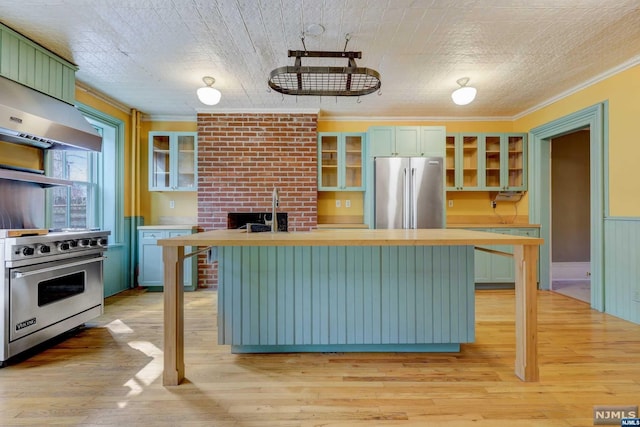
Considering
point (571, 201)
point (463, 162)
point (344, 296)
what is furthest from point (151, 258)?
point (571, 201)

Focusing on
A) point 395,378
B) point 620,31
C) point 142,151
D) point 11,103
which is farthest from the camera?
point 142,151

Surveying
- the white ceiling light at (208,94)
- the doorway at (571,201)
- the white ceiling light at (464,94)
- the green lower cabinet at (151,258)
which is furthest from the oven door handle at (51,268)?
the doorway at (571,201)

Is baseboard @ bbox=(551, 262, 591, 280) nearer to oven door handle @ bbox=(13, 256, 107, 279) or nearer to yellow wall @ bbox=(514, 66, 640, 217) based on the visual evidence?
yellow wall @ bbox=(514, 66, 640, 217)

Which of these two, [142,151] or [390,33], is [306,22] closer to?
[390,33]

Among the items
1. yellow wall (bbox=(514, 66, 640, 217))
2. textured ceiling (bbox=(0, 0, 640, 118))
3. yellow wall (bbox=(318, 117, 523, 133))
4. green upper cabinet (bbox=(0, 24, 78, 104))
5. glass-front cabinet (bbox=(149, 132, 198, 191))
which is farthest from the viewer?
yellow wall (bbox=(318, 117, 523, 133))

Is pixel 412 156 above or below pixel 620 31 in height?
below

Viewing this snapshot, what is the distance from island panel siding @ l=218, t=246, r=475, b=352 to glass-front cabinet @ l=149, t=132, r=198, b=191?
2.69 metres

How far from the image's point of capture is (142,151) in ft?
15.1

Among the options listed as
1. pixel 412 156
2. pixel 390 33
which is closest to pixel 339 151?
pixel 412 156

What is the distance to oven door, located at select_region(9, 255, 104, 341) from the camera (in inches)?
83.5

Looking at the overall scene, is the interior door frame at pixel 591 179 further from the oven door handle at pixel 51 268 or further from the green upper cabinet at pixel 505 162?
the oven door handle at pixel 51 268

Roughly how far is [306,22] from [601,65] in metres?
3.07

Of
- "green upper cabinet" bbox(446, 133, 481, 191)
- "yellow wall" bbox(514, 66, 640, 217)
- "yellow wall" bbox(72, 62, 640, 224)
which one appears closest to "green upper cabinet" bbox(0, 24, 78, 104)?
"yellow wall" bbox(72, 62, 640, 224)

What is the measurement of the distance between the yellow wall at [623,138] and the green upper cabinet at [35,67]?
5571mm
